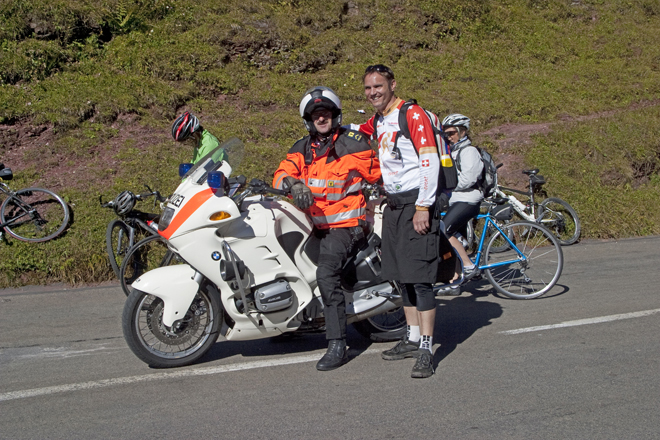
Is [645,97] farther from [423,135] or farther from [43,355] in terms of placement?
[43,355]

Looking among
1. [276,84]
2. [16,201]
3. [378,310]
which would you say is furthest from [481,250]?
[276,84]

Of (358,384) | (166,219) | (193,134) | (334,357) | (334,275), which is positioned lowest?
(358,384)

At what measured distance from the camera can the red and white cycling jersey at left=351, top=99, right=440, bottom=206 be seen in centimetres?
445

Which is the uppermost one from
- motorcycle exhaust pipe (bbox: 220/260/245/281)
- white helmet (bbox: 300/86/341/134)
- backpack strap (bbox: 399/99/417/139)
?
white helmet (bbox: 300/86/341/134)

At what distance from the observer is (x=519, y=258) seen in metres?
7.01

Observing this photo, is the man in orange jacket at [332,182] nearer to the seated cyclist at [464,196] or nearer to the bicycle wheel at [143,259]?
the seated cyclist at [464,196]

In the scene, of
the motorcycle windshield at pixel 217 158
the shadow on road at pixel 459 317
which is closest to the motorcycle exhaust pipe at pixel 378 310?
the shadow on road at pixel 459 317

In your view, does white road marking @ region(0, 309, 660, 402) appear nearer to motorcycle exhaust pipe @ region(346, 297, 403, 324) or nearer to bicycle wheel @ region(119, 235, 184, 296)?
motorcycle exhaust pipe @ region(346, 297, 403, 324)

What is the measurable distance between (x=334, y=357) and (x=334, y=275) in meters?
0.61

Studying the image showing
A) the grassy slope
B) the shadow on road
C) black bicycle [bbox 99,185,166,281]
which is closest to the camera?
the shadow on road

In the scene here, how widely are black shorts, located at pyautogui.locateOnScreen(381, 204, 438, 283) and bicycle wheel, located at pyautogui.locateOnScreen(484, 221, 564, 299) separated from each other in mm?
2524

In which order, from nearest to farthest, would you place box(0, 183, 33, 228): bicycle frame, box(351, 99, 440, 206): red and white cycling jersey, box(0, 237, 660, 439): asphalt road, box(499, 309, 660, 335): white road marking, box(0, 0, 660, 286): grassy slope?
box(0, 237, 660, 439): asphalt road < box(351, 99, 440, 206): red and white cycling jersey < box(499, 309, 660, 335): white road marking < box(0, 183, 33, 228): bicycle frame < box(0, 0, 660, 286): grassy slope

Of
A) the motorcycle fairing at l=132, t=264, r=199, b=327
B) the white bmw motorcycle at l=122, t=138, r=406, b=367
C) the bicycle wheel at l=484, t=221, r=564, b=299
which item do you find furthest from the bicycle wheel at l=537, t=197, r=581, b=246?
the motorcycle fairing at l=132, t=264, r=199, b=327

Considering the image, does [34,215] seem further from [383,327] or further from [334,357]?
[334,357]
